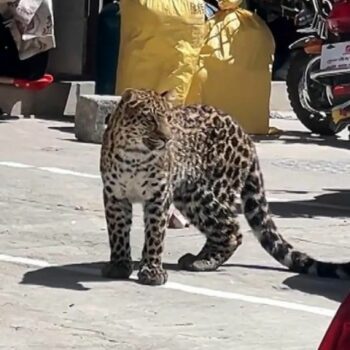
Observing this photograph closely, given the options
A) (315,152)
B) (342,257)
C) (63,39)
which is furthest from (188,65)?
(342,257)

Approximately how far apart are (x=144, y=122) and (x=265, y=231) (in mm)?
1153

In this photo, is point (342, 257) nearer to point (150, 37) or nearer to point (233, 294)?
point (233, 294)

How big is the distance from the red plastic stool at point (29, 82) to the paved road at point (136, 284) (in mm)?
2796

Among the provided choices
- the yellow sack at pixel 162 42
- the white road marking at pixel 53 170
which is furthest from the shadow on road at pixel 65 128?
the white road marking at pixel 53 170

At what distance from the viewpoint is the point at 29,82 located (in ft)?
48.8

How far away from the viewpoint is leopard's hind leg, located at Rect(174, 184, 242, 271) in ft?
26.6

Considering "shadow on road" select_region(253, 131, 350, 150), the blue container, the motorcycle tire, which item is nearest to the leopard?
"shadow on road" select_region(253, 131, 350, 150)

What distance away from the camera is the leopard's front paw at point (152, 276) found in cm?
767

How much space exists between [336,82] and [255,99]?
10.4 ft

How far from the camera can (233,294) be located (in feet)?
25.0

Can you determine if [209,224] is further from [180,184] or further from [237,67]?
[237,67]

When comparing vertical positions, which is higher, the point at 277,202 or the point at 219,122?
the point at 219,122

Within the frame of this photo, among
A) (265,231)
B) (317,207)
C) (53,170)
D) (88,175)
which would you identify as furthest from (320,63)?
(265,231)

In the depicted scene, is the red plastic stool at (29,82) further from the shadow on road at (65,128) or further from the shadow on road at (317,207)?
the shadow on road at (317,207)
